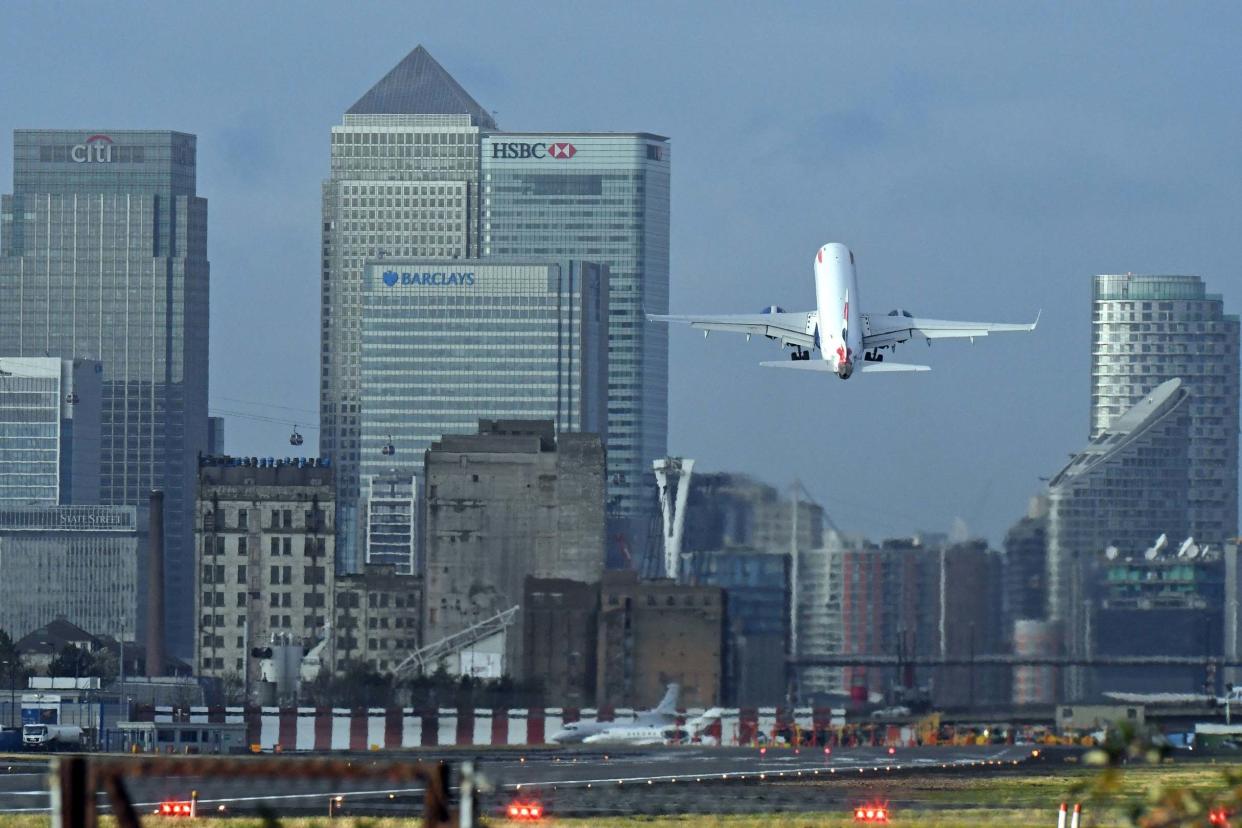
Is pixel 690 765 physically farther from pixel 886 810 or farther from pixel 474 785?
pixel 474 785

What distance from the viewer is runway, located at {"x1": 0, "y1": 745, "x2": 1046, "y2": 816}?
101 metres

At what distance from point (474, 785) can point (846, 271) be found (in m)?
120

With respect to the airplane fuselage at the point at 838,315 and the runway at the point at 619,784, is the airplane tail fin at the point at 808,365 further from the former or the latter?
the runway at the point at 619,784

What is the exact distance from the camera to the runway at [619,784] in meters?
101

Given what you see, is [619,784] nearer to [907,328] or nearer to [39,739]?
[907,328]

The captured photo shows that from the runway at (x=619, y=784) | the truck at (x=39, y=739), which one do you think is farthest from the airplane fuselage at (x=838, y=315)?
the truck at (x=39, y=739)

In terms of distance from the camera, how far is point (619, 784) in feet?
414

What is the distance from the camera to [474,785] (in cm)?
2736

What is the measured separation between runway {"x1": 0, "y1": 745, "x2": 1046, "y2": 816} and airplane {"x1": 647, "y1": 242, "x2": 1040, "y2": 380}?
2189 centimetres

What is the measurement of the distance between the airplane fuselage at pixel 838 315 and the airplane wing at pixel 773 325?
2.96 ft

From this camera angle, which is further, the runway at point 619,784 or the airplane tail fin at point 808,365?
the airplane tail fin at point 808,365

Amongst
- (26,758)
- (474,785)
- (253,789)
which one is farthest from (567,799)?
(474,785)

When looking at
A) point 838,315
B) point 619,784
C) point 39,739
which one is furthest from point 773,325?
point 39,739

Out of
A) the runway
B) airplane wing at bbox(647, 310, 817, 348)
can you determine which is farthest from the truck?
airplane wing at bbox(647, 310, 817, 348)
